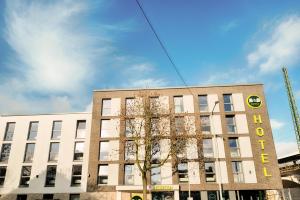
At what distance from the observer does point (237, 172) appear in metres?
33.2

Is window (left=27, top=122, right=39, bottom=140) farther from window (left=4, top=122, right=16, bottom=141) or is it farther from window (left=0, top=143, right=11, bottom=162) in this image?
window (left=0, top=143, right=11, bottom=162)

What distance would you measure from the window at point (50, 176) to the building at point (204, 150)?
5.59 metres

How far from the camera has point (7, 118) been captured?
129ft

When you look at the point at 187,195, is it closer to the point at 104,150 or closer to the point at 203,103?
the point at 104,150

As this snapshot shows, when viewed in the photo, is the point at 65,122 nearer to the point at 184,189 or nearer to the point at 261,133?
the point at 184,189

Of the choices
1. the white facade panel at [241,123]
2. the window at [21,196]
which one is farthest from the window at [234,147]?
the window at [21,196]

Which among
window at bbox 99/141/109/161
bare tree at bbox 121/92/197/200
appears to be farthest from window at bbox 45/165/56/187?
bare tree at bbox 121/92/197/200

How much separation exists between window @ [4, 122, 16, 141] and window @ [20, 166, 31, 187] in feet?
17.5

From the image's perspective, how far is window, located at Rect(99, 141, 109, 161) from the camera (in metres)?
35.0

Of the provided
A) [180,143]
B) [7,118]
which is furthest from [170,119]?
[7,118]

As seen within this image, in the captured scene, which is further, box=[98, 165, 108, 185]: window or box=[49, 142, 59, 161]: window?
box=[49, 142, 59, 161]: window

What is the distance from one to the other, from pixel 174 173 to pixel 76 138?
14.6 metres

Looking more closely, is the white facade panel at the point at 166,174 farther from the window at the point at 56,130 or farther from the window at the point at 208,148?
the window at the point at 56,130

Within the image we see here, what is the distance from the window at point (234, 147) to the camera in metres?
34.1
